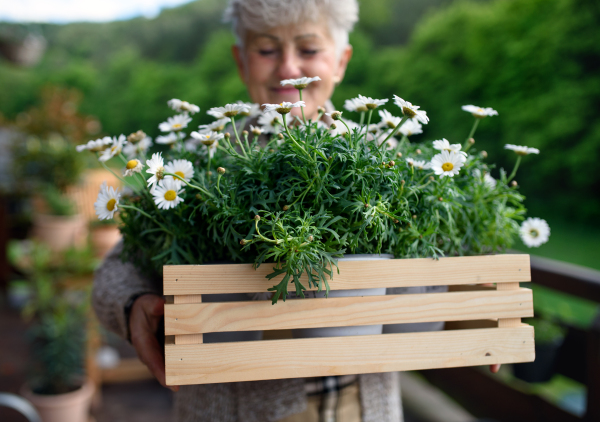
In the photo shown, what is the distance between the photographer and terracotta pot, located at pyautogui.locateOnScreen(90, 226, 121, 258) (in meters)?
3.02

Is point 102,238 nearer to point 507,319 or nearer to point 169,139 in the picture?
point 169,139

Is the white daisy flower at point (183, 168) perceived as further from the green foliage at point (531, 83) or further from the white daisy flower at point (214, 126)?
the green foliage at point (531, 83)

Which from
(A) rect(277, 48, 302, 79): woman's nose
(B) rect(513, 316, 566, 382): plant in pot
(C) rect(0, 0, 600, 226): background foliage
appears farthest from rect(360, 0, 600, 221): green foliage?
(A) rect(277, 48, 302, 79): woman's nose

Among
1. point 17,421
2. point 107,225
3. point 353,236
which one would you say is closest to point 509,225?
point 353,236

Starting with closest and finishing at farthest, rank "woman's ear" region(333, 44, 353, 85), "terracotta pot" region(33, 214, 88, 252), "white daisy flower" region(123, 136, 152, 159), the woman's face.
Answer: "white daisy flower" region(123, 136, 152, 159)
the woman's face
"woman's ear" region(333, 44, 353, 85)
"terracotta pot" region(33, 214, 88, 252)

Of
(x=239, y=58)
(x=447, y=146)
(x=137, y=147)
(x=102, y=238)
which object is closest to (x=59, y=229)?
(x=102, y=238)

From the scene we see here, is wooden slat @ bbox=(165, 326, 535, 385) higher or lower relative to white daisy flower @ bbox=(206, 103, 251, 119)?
lower

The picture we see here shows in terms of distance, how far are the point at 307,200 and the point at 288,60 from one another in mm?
425

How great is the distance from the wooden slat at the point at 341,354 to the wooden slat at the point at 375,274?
0.08 metres

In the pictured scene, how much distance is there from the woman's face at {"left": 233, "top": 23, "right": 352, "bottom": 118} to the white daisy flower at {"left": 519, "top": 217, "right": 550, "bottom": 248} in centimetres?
52

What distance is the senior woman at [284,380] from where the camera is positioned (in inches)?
35.0

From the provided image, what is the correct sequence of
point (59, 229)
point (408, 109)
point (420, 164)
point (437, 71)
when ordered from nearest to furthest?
point (408, 109)
point (420, 164)
point (59, 229)
point (437, 71)

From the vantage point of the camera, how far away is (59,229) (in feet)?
13.0

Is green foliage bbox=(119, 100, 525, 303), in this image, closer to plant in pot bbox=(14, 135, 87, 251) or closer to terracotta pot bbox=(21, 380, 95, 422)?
terracotta pot bbox=(21, 380, 95, 422)
